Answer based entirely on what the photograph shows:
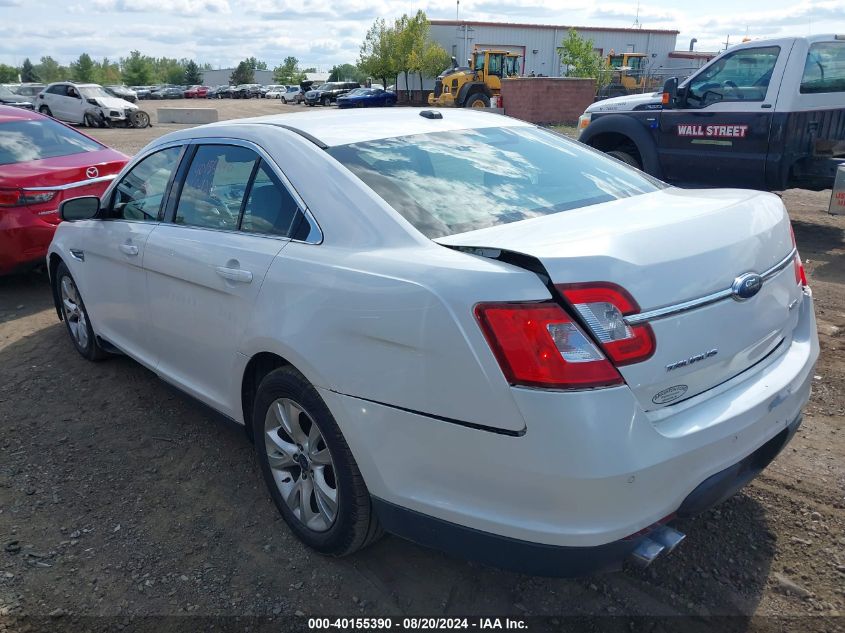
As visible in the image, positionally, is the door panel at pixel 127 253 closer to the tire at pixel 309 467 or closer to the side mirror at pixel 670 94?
the tire at pixel 309 467

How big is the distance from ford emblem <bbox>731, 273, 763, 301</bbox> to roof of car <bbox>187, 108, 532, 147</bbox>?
5.00 feet

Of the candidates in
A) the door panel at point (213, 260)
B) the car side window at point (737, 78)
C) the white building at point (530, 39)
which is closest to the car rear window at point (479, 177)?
the door panel at point (213, 260)

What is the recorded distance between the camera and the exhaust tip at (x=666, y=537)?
213cm

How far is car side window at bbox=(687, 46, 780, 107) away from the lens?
7.90 m

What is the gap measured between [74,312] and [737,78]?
7408 mm

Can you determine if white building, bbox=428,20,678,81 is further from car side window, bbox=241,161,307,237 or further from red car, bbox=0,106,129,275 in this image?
car side window, bbox=241,161,307,237

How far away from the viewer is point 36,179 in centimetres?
630

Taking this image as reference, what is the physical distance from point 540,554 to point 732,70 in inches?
308

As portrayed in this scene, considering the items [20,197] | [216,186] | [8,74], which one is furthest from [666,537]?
[8,74]

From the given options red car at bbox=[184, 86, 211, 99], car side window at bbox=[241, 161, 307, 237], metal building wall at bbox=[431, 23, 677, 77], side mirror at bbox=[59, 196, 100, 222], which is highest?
metal building wall at bbox=[431, 23, 677, 77]

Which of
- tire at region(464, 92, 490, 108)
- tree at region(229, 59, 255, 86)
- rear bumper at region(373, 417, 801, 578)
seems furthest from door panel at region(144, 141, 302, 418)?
tree at region(229, 59, 255, 86)

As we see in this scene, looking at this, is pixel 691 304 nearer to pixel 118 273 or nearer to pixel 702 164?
pixel 118 273

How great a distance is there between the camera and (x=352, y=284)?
237 cm

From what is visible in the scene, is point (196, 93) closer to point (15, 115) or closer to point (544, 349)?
point (15, 115)
